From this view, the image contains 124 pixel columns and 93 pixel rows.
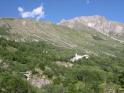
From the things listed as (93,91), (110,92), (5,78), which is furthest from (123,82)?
(5,78)

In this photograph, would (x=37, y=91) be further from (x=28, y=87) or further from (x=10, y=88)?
(x=10, y=88)

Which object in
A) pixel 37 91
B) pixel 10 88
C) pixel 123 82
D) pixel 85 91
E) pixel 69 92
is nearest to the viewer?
pixel 123 82

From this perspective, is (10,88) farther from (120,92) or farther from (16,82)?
(120,92)

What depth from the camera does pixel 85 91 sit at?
539 ft

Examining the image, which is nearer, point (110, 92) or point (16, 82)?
point (110, 92)

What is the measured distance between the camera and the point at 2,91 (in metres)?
149

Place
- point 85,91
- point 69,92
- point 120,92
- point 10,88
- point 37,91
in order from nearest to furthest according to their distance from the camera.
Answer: point 120,92 → point 69,92 → point 10,88 → point 85,91 → point 37,91

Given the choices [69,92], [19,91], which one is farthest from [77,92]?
[19,91]

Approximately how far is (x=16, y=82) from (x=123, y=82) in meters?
58.7

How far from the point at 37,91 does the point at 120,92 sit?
266ft

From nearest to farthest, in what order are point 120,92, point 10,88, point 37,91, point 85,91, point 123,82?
point 120,92
point 123,82
point 10,88
point 85,91
point 37,91

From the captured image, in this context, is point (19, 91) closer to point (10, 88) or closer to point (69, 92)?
point (10, 88)

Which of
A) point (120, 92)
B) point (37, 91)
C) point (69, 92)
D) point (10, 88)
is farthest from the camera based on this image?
point (37, 91)

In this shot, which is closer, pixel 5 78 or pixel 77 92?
pixel 77 92
